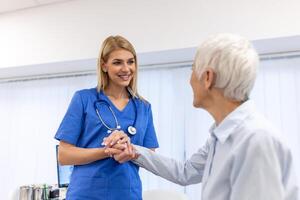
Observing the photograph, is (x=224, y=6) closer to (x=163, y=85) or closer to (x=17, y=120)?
(x=163, y=85)

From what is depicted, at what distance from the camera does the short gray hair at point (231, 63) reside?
39.6 inches

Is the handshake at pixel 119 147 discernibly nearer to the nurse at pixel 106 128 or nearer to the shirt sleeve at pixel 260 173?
the nurse at pixel 106 128

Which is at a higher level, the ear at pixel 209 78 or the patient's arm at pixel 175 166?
the ear at pixel 209 78

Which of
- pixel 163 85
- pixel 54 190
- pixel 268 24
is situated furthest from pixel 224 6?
pixel 54 190

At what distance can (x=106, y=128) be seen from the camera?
1.45 meters

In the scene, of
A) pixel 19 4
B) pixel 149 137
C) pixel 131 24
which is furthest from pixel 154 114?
pixel 19 4

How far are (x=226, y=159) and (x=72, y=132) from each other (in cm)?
75

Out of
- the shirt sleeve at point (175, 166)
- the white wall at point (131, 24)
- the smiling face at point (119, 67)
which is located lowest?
the shirt sleeve at point (175, 166)

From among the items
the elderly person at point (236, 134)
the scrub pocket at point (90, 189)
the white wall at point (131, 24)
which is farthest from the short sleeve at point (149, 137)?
the white wall at point (131, 24)

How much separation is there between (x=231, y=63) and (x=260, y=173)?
13.5 inches

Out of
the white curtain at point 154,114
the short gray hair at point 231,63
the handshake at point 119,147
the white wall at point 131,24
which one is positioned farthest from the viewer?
the white curtain at point 154,114

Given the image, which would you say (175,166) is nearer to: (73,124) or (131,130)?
(131,130)

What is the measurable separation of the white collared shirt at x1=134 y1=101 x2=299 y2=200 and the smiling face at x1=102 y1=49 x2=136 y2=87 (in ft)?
1.96

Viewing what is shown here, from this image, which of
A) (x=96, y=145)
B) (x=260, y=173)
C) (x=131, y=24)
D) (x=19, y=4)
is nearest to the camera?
(x=260, y=173)
